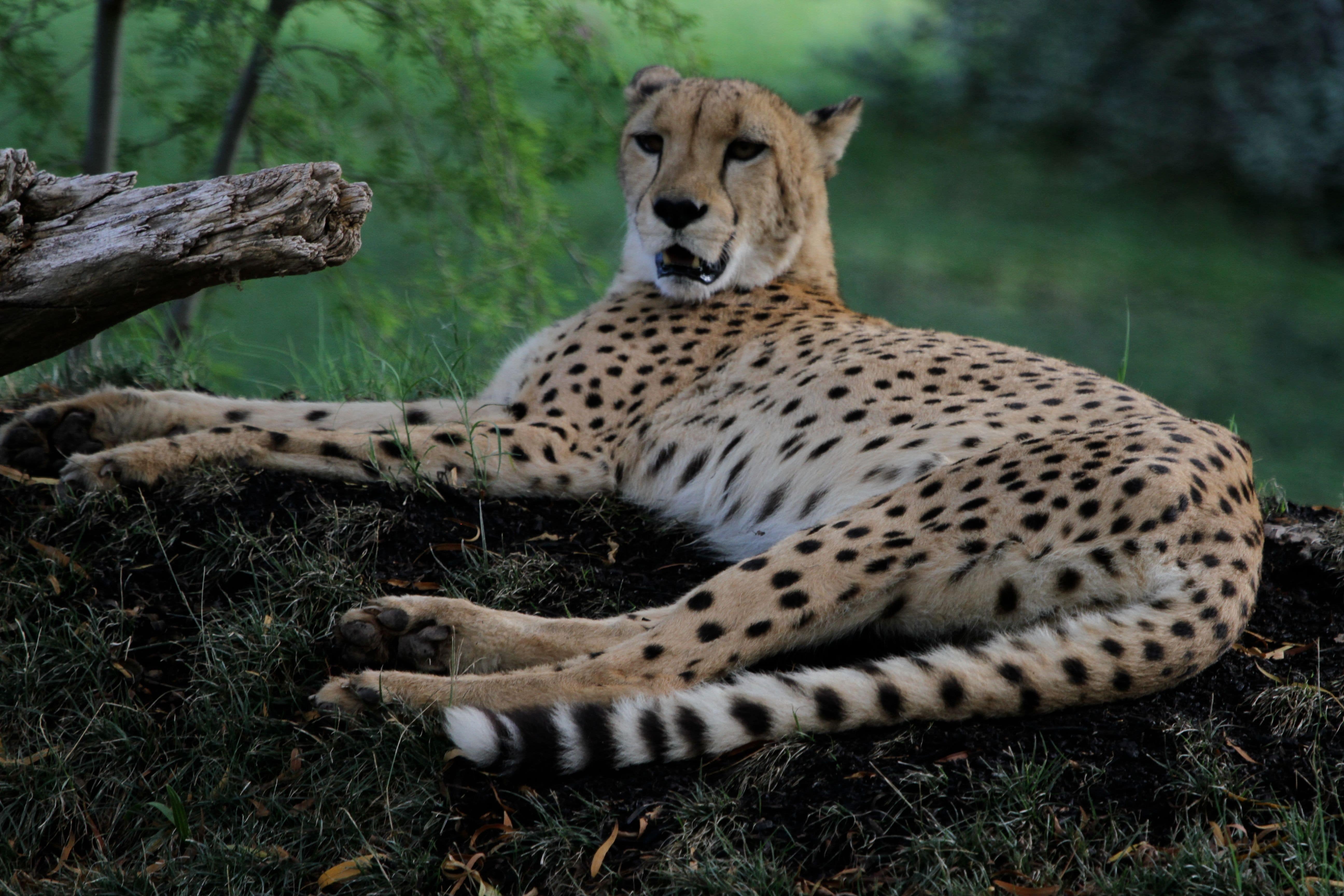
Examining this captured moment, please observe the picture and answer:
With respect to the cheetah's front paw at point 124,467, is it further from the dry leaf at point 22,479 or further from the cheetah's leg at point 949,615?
the cheetah's leg at point 949,615

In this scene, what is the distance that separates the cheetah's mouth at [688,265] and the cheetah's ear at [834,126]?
568mm

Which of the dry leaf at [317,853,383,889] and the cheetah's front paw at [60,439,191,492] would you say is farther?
the cheetah's front paw at [60,439,191,492]

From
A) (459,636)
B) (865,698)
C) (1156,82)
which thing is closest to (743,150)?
(459,636)

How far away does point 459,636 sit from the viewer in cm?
231

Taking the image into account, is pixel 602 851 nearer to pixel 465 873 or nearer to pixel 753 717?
pixel 465 873

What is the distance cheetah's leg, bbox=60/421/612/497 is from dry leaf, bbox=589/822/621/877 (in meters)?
1.16

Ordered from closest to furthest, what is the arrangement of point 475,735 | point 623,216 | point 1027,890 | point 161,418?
point 1027,890 → point 475,735 → point 161,418 → point 623,216

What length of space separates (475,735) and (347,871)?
0.28 meters

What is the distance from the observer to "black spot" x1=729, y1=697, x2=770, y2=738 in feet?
6.59

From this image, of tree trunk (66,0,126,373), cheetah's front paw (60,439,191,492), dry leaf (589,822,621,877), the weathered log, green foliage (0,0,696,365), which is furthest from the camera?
green foliage (0,0,696,365)

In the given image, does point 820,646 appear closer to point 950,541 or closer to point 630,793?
point 950,541

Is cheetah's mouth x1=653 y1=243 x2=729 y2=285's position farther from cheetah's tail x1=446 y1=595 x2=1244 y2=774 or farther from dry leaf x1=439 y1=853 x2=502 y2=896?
dry leaf x1=439 y1=853 x2=502 y2=896

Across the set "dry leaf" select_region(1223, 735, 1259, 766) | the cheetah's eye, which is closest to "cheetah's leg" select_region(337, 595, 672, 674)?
"dry leaf" select_region(1223, 735, 1259, 766)

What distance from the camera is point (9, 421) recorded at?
292 centimetres
